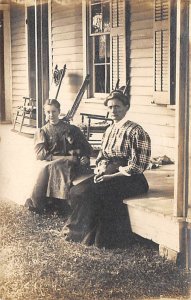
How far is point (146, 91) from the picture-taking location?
300cm

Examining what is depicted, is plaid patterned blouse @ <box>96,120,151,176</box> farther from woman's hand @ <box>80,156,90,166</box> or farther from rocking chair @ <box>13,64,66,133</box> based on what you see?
rocking chair @ <box>13,64,66,133</box>

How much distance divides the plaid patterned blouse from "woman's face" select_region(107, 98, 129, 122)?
0.04m

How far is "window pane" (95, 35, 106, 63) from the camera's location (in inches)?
112

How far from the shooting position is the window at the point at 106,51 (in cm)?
271

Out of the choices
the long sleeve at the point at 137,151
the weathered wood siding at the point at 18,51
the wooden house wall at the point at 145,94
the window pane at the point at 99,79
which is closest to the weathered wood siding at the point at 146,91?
the wooden house wall at the point at 145,94

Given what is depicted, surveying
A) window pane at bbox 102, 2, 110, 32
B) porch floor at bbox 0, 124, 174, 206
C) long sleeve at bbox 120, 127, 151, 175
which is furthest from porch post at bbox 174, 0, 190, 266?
window pane at bbox 102, 2, 110, 32

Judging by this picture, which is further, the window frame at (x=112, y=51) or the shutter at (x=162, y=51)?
the window frame at (x=112, y=51)

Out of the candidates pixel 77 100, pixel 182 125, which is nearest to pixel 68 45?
pixel 77 100

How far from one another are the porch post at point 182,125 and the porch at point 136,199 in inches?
1.4

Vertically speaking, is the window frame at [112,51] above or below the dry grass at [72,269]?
above

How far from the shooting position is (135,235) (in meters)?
2.51

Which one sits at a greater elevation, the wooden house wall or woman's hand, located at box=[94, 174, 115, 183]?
the wooden house wall

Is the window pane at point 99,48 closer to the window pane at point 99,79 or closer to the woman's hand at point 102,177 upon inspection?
the window pane at point 99,79

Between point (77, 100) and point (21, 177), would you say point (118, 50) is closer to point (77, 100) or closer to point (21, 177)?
point (77, 100)
